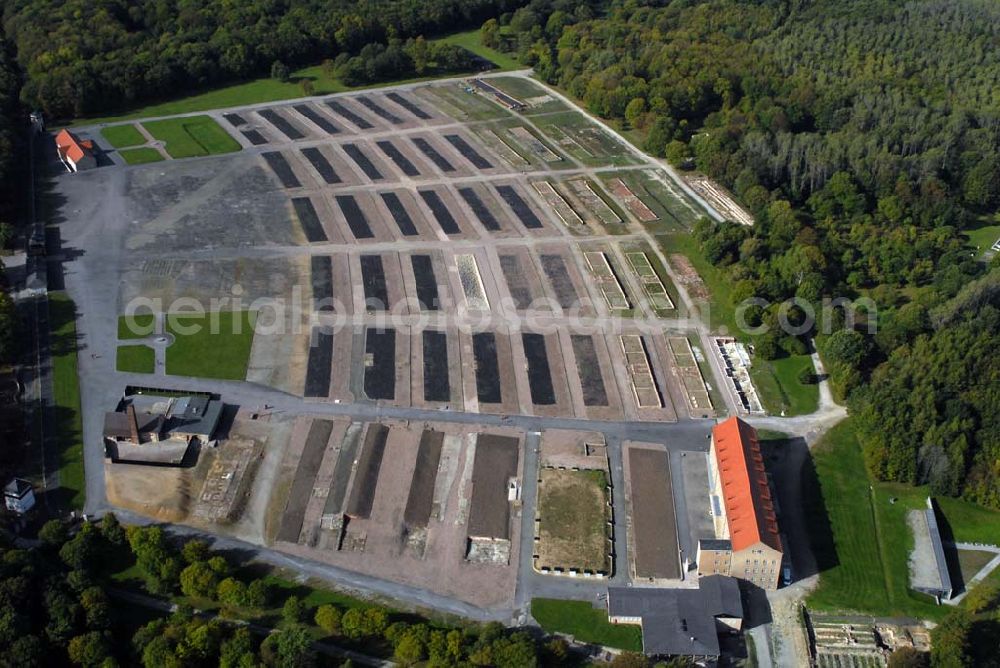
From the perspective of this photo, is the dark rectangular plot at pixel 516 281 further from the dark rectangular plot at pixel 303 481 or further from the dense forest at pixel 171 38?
the dense forest at pixel 171 38

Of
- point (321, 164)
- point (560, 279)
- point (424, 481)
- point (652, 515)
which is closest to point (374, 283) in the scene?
point (560, 279)

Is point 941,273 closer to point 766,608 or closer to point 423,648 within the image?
point 766,608

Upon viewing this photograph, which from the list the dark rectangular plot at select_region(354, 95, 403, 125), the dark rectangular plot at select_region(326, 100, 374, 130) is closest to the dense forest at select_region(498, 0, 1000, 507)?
the dark rectangular plot at select_region(354, 95, 403, 125)

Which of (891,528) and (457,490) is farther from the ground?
(457,490)

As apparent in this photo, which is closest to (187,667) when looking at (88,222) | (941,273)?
(88,222)

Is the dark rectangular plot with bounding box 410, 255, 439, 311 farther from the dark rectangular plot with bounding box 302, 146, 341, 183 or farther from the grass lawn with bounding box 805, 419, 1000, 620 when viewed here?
the grass lawn with bounding box 805, 419, 1000, 620

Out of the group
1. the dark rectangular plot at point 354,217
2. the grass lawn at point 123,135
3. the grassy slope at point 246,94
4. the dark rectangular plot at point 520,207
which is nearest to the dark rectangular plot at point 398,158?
the dark rectangular plot at point 354,217
